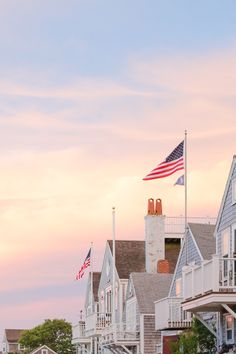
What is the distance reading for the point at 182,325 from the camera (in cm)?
4716

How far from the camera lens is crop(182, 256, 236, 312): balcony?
3603 centimetres

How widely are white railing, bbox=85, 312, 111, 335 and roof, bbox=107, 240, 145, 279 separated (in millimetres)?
3991

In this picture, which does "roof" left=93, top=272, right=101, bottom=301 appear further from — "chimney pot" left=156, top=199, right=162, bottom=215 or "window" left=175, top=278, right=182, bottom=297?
"window" left=175, top=278, right=182, bottom=297

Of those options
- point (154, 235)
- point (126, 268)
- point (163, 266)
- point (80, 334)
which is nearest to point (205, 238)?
point (163, 266)

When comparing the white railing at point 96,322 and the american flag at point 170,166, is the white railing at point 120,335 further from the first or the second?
the american flag at point 170,166

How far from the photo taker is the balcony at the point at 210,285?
118 ft

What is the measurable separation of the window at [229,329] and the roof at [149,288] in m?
17.9

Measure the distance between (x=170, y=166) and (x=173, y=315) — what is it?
7858 millimetres

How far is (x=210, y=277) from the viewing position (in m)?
36.4

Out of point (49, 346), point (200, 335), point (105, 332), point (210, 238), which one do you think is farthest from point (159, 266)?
point (49, 346)

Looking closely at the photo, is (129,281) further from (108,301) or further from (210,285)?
(210,285)

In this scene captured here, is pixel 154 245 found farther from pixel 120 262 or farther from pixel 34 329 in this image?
pixel 34 329

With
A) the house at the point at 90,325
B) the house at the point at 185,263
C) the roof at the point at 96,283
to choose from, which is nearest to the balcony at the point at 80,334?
the house at the point at 90,325

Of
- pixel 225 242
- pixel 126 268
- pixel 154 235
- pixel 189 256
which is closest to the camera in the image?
pixel 225 242
